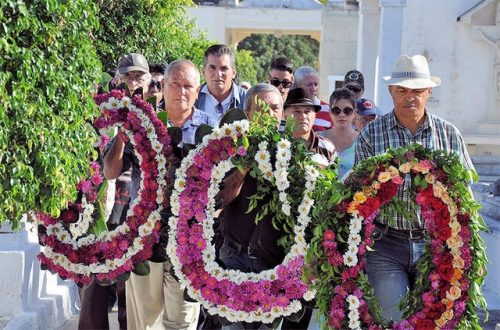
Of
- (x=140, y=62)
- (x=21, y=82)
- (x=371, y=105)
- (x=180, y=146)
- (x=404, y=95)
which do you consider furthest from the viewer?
(x=371, y=105)

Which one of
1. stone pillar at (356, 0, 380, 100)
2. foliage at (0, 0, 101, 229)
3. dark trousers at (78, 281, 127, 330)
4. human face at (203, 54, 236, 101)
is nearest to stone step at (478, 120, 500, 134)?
stone pillar at (356, 0, 380, 100)

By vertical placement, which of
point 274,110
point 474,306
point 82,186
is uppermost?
point 274,110

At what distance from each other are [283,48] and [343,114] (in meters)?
49.4

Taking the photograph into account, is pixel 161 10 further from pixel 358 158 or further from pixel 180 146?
pixel 358 158

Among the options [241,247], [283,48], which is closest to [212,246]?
[241,247]

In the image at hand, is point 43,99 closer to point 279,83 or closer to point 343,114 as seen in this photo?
point 343,114

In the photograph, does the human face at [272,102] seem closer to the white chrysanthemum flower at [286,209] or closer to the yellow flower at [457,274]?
the white chrysanthemum flower at [286,209]

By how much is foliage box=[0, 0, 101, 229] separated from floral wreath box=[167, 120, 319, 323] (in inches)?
40.4

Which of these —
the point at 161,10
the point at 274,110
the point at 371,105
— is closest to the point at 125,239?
the point at 274,110

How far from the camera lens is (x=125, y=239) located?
6469 millimetres

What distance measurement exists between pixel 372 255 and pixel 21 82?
2.36m

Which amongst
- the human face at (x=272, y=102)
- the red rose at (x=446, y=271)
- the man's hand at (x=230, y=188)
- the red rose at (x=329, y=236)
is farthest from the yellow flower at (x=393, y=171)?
the human face at (x=272, y=102)

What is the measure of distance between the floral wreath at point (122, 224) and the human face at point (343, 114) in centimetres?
228

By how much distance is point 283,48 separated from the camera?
5722 cm
